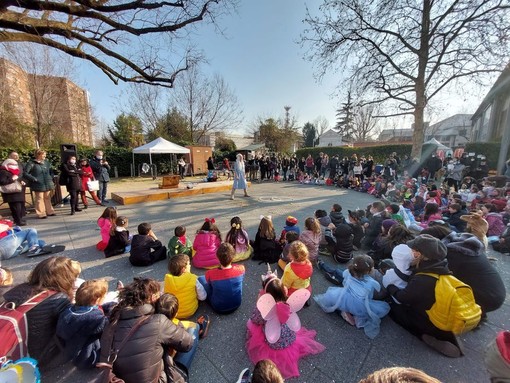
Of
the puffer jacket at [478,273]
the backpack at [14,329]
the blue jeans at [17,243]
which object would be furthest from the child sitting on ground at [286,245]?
the blue jeans at [17,243]

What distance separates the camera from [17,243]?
3.96 metres

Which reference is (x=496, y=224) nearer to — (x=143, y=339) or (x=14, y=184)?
(x=143, y=339)

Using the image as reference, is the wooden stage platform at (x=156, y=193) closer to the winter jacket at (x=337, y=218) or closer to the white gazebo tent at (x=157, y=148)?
the white gazebo tent at (x=157, y=148)

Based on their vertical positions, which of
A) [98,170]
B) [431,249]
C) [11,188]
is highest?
[98,170]

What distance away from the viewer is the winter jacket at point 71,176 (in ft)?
21.3

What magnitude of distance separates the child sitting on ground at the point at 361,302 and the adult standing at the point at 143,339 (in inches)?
69.3

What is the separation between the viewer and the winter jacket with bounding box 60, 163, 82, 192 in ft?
21.3

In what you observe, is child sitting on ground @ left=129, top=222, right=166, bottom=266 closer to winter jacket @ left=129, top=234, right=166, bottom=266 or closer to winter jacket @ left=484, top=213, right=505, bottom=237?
winter jacket @ left=129, top=234, right=166, bottom=266

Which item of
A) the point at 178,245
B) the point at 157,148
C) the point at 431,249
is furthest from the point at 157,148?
the point at 431,249

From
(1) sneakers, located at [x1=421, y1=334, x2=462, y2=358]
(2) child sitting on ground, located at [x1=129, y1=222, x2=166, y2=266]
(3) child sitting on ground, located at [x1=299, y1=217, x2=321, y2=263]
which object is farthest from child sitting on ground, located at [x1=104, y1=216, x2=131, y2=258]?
(1) sneakers, located at [x1=421, y1=334, x2=462, y2=358]

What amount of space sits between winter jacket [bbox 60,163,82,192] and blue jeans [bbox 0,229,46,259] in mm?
2736

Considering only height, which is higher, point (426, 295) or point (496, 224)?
point (426, 295)

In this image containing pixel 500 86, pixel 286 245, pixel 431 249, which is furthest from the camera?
pixel 500 86

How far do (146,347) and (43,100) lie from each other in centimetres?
2294
